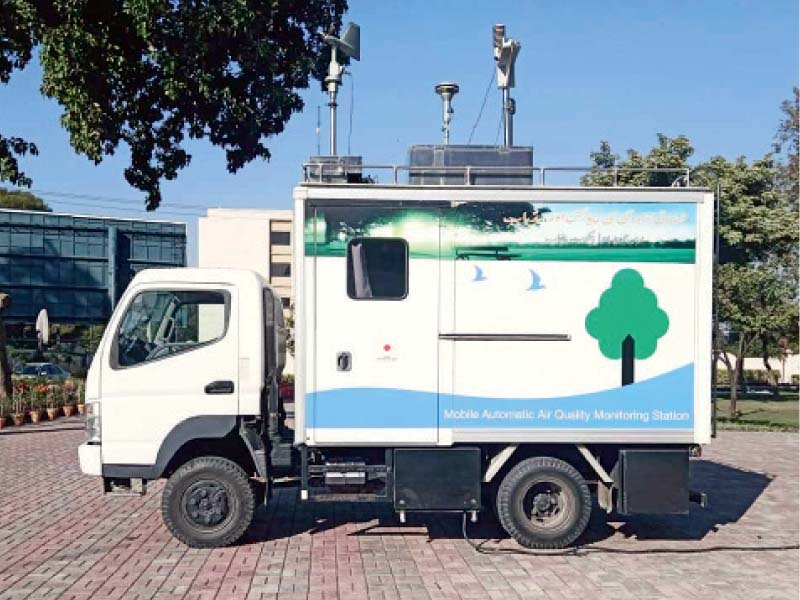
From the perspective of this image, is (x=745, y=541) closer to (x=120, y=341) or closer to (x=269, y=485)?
(x=269, y=485)

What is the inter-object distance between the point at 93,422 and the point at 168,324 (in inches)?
46.1

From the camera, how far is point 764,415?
31844 mm

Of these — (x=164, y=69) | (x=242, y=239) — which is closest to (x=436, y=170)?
(x=164, y=69)

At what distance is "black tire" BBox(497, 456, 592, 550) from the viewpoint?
898 cm

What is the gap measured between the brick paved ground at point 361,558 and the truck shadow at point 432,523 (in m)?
0.02

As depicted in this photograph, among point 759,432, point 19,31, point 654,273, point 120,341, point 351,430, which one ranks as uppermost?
point 19,31

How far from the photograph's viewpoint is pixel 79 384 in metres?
29.3

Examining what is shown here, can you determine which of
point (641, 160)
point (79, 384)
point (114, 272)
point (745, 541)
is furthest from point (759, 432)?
point (114, 272)

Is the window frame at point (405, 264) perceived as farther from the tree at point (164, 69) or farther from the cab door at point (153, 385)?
the tree at point (164, 69)

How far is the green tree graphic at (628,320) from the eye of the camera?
8859mm

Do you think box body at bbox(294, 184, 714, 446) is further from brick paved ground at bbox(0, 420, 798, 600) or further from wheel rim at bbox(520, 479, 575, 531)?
brick paved ground at bbox(0, 420, 798, 600)

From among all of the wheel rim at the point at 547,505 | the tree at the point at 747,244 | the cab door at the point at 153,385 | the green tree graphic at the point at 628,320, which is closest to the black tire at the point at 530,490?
the wheel rim at the point at 547,505

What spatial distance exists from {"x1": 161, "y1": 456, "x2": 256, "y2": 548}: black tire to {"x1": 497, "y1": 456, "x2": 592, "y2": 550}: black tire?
2.49 m

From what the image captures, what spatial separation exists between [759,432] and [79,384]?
65.7ft
